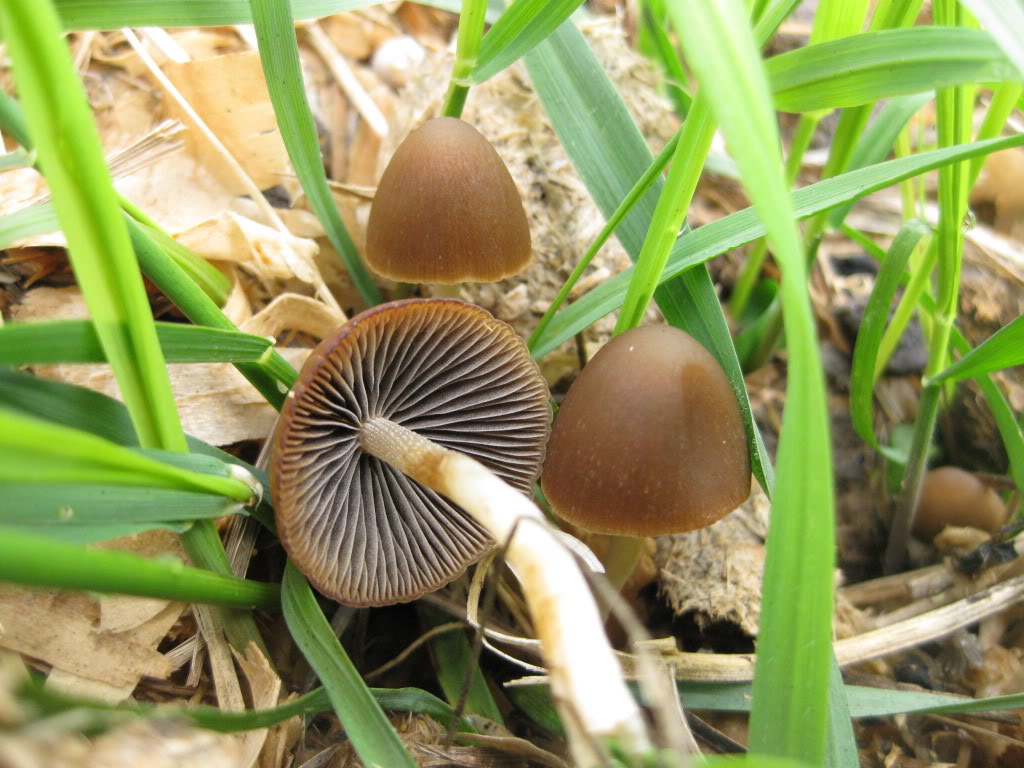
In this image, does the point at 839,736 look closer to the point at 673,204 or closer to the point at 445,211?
the point at 673,204

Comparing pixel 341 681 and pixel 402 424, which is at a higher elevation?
pixel 402 424

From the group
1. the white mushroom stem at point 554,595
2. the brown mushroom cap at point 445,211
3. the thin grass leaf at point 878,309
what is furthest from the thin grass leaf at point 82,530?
the thin grass leaf at point 878,309

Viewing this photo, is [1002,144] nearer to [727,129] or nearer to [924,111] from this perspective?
[727,129]

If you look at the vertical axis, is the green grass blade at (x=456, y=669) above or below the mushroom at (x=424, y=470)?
below

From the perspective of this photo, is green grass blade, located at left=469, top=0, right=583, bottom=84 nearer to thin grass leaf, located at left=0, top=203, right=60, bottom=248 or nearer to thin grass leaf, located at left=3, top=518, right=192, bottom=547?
thin grass leaf, located at left=0, top=203, right=60, bottom=248

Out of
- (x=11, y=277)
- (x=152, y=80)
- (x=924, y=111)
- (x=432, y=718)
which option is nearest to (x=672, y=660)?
(x=432, y=718)

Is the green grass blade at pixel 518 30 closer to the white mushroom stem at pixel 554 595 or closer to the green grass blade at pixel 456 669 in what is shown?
the white mushroom stem at pixel 554 595

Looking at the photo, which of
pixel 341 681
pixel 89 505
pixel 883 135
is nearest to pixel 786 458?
pixel 341 681
